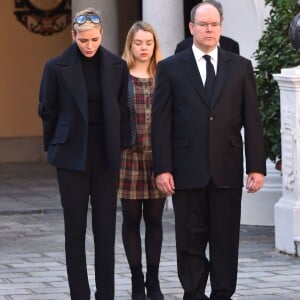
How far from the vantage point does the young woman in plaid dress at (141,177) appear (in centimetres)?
826

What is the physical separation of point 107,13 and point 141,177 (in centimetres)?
821

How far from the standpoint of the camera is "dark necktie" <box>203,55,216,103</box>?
7.49 metres

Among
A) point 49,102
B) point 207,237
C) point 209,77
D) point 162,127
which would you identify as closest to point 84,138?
point 49,102

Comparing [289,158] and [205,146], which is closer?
[205,146]

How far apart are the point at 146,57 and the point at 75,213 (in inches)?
51.4

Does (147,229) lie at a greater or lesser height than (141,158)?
lesser

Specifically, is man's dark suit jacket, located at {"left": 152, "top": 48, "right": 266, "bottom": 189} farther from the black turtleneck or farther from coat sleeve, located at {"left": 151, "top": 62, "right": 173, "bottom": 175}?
the black turtleneck

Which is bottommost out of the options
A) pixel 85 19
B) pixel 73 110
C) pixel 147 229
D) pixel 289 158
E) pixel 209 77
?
pixel 147 229

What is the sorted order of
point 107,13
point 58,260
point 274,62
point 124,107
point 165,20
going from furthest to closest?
1. point 107,13
2. point 165,20
3. point 274,62
4. point 58,260
5. point 124,107

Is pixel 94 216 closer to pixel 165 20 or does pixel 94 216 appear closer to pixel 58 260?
pixel 58 260

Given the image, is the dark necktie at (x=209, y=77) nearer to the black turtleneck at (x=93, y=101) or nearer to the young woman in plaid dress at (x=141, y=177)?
the black turtleneck at (x=93, y=101)

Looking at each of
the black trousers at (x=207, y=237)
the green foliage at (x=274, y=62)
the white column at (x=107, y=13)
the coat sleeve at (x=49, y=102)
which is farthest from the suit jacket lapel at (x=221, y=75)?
the white column at (x=107, y=13)

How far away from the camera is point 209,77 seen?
7535mm

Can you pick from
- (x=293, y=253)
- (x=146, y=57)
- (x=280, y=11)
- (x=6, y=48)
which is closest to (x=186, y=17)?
(x=6, y=48)
